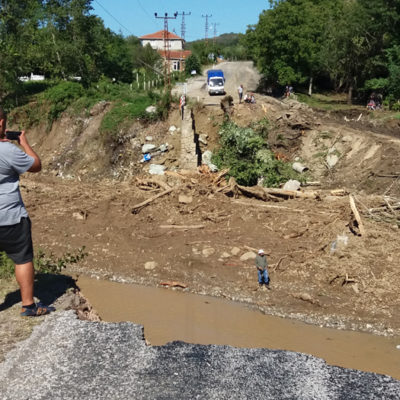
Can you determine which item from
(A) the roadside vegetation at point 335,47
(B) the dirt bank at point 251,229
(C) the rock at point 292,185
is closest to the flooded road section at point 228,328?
(B) the dirt bank at point 251,229

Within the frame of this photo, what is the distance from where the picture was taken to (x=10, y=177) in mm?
5293

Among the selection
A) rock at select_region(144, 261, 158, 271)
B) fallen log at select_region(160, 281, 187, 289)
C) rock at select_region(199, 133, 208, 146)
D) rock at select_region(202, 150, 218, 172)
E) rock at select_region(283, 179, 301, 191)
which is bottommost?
fallen log at select_region(160, 281, 187, 289)

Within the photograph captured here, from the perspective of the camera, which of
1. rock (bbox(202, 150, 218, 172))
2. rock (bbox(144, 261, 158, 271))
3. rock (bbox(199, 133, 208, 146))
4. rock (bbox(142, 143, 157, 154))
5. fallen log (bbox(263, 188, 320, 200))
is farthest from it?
rock (bbox(199, 133, 208, 146))

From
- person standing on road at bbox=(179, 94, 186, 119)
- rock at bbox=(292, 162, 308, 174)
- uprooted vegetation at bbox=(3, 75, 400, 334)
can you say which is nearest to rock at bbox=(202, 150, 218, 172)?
uprooted vegetation at bbox=(3, 75, 400, 334)

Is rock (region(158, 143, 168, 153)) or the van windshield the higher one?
the van windshield

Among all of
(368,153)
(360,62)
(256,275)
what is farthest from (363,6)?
(256,275)

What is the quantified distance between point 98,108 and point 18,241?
1872cm

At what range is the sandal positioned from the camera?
5743 millimetres

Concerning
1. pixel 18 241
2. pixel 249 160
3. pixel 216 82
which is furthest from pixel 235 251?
pixel 216 82

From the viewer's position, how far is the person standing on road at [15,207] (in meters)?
5.19

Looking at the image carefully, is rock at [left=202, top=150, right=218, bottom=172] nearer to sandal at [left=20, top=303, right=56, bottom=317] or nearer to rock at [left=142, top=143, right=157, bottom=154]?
rock at [left=142, top=143, right=157, bottom=154]

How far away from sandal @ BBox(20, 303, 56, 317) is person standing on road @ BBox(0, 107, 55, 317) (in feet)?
0.74

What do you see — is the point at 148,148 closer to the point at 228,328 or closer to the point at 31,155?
the point at 228,328

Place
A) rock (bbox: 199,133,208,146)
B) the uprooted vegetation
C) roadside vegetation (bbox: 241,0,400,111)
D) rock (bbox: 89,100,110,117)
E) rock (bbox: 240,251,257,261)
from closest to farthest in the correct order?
the uprooted vegetation < rock (bbox: 240,251,257,261) < rock (bbox: 199,133,208,146) < rock (bbox: 89,100,110,117) < roadside vegetation (bbox: 241,0,400,111)
